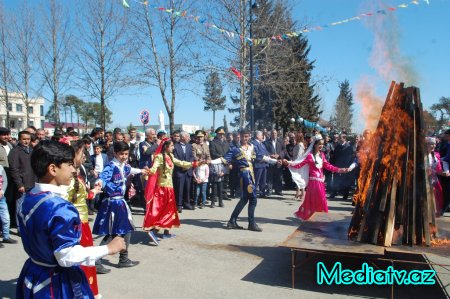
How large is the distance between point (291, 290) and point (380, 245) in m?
1.37

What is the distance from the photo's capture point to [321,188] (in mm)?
7848

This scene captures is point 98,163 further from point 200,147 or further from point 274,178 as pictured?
point 274,178

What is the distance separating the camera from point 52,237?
7.65 ft

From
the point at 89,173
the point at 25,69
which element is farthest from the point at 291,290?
the point at 25,69

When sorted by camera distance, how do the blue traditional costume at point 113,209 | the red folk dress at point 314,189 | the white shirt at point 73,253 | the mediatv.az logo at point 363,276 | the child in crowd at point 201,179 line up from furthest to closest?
1. the child in crowd at point 201,179
2. the red folk dress at point 314,189
3. the blue traditional costume at point 113,209
4. the mediatv.az logo at point 363,276
5. the white shirt at point 73,253

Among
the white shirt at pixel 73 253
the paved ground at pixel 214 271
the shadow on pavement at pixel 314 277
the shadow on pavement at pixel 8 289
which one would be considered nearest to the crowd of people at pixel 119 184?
the white shirt at pixel 73 253

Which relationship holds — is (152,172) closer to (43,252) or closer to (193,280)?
(193,280)

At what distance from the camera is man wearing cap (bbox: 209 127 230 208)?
10.8 m

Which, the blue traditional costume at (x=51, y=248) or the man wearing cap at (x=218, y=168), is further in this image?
the man wearing cap at (x=218, y=168)

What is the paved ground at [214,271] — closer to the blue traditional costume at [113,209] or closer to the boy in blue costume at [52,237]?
the blue traditional costume at [113,209]

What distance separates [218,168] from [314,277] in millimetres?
5963

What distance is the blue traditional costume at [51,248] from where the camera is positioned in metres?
2.34

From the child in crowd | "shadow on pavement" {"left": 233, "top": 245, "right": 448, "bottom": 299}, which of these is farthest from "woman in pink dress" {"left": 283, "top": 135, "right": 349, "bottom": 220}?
the child in crowd

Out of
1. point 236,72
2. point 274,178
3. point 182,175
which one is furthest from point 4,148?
point 236,72
